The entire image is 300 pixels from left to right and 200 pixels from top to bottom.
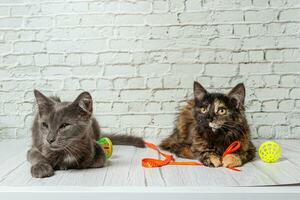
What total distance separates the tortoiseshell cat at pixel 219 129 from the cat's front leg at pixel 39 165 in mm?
857

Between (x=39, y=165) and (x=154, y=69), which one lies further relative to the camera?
(x=154, y=69)

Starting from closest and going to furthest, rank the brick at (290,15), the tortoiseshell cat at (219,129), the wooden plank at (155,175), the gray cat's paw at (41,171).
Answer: the wooden plank at (155,175), the gray cat's paw at (41,171), the tortoiseshell cat at (219,129), the brick at (290,15)

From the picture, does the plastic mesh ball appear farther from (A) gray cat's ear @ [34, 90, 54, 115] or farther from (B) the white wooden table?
(A) gray cat's ear @ [34, 90, 54, 115]

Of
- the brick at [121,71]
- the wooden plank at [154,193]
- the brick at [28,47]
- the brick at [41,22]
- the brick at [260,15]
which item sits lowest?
the wooden plank at [154,193]

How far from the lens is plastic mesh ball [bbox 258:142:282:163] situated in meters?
2.32

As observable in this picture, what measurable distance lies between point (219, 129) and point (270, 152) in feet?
1.05

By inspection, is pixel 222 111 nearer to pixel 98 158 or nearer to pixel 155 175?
pixel 155 175

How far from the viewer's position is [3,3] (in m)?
3.14

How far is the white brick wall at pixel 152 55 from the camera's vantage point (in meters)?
3.09

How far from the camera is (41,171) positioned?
204 cm

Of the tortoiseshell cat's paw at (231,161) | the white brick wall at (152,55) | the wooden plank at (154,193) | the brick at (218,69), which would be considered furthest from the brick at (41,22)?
the tortoiseshell cat's paw at (231,161)

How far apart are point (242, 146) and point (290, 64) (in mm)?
1096

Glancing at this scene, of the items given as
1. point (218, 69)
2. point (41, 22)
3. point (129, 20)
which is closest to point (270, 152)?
point (218, 69)

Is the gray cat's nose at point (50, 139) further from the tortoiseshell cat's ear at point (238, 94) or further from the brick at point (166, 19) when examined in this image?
the brick at point (166, 19)
